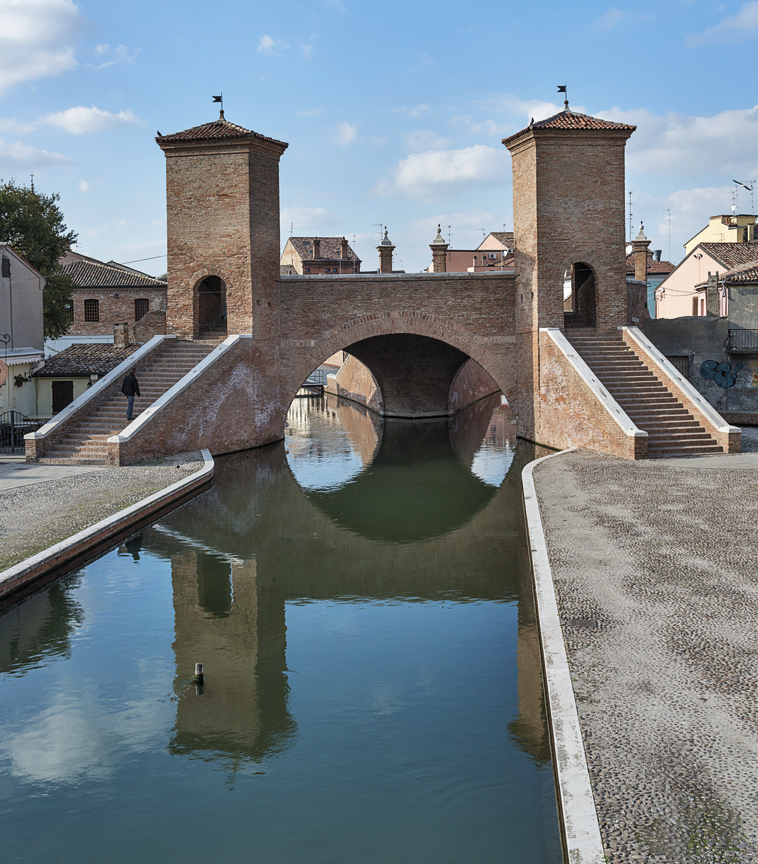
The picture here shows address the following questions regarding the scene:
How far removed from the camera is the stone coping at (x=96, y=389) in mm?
16531

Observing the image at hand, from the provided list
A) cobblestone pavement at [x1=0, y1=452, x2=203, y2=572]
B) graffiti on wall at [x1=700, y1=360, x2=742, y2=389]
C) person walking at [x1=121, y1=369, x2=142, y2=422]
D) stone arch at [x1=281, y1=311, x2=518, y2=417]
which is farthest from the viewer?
graffiti on wall at [x1=700, y1=360, x2=742, y2=389]

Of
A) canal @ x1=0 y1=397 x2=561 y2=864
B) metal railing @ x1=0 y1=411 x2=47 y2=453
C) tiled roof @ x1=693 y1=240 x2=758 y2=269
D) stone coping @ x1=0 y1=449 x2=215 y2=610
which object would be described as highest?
tiled roof @ x1=693 y1=240 x2=758 y2=269

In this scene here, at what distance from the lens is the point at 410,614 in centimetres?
904

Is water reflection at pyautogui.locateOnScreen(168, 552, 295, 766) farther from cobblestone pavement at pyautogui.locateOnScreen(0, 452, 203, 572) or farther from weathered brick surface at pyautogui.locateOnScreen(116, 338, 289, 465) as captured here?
weathered brick surface at pyautogui.locateOnScreen(116, 338, 289, 465)

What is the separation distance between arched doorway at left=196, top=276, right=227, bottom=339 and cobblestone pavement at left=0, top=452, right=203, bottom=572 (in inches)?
211

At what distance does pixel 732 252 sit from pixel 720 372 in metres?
8.92

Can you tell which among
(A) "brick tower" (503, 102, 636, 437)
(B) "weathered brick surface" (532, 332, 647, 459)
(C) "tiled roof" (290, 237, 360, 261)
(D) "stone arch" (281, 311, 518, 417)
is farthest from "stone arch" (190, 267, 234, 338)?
(C) "tiled roof" (290, 237, 360, 261)

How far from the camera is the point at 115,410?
58.9 feet

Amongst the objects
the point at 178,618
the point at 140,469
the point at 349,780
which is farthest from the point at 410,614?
the point at 140,469

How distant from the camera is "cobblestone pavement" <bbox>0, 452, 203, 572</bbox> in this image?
10.1 metres

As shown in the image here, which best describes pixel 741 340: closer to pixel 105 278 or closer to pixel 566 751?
pixel 566 751

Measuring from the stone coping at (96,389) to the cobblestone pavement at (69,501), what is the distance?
210 centimetres

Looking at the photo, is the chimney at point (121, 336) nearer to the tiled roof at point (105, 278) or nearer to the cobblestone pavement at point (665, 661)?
the tiled roof at point (105, 278)

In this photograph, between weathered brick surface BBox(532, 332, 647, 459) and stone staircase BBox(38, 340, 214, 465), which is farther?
stone staircase BBox(38, 340, 214, 465)
